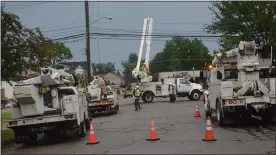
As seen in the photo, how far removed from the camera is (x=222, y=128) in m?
17.0

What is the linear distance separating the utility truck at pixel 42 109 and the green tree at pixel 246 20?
15992mm

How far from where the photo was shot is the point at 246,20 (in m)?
29.8

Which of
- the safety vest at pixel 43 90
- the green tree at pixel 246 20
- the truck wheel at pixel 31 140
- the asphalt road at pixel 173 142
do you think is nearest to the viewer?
the asphalt road at pixel 173 142

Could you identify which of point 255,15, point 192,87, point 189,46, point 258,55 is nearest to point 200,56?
point 189,46

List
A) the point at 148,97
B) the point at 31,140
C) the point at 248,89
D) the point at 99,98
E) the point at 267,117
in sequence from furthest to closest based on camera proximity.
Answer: the point at 148,97, the point at 99,98, the point at 267,117, the point at 248,89, the point at 31,140

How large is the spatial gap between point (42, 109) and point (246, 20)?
18.0 metres

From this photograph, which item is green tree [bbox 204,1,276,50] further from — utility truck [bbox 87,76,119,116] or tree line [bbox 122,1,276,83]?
utility truck [bbox 87,76,119,116]

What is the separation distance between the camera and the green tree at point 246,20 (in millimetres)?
28359

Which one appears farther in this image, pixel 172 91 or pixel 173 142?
pixel 172 91

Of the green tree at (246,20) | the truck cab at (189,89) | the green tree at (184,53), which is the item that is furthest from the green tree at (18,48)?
the green tree at (184,53)

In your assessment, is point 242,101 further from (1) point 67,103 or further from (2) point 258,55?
(1) point 67,103

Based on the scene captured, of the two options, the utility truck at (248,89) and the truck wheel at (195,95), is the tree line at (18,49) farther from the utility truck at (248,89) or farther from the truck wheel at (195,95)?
the truck wheel at (195,95)

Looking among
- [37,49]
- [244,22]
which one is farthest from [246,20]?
[37,49]

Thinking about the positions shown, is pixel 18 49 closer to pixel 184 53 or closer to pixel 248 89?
pixel 248 89
